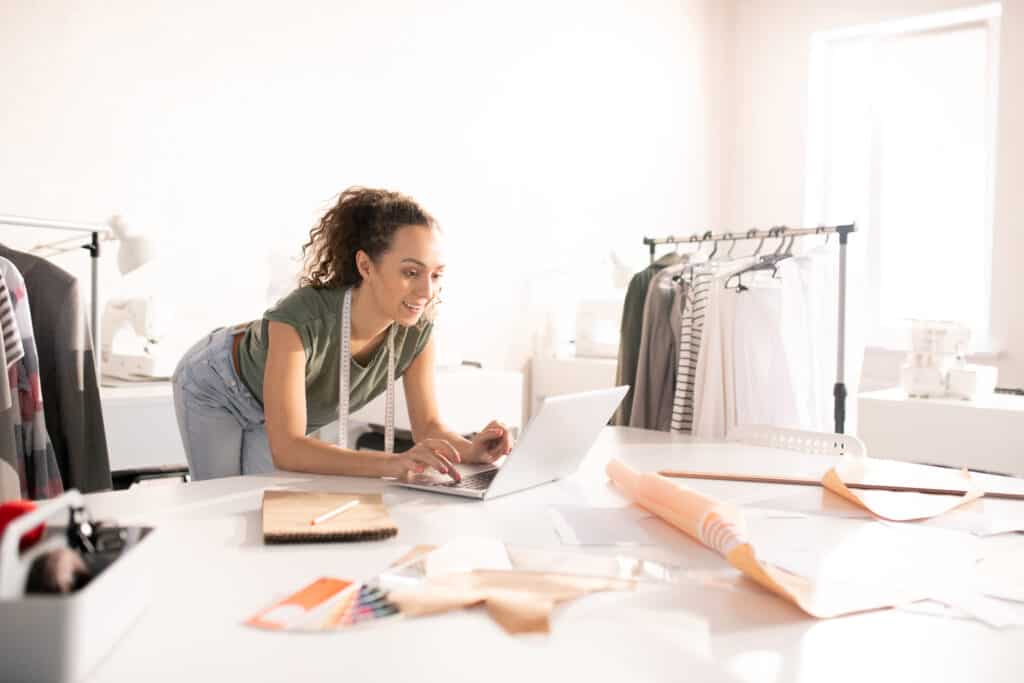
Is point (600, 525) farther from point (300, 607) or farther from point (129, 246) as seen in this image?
point (129, 246)

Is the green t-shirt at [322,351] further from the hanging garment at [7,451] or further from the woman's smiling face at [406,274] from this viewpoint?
the hanging garment at [7,451]

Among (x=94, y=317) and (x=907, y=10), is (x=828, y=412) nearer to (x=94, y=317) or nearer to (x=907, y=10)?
(x=94, y=317)

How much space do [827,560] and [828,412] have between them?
1.86 metres

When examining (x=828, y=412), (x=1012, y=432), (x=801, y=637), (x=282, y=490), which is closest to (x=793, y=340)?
(x=828, y=412)

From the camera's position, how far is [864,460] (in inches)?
67.2

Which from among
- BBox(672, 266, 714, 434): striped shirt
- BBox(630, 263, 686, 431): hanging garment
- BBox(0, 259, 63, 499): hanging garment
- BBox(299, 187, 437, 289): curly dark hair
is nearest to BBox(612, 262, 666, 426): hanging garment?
BBox(630, 263, 686, 431): hanging garment

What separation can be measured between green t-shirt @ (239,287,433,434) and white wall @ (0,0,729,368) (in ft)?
3.85

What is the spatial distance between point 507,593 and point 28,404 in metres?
1.22

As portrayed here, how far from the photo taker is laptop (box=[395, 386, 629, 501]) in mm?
1404

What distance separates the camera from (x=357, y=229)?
1.97 meters

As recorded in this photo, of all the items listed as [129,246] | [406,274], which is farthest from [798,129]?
[406,274]

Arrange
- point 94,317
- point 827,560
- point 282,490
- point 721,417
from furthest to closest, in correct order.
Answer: point 721,417
point 94,317
point 282,490
point 827,560

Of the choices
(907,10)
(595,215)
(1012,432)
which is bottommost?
(1012,432)

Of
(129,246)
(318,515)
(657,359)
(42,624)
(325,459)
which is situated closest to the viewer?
(42,624)
